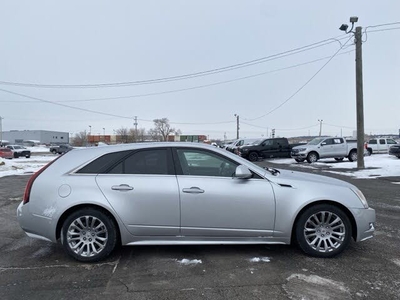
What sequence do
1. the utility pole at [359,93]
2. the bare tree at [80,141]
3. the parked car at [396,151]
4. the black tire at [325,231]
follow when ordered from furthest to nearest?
the bare tree at [80,141]
the parked car at [396,151]
the utility pole at [359,93]
the black tire at [325,231]

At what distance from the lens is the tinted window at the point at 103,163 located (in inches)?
167

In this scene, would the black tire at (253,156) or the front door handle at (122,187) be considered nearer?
the front door handle at (122,187)

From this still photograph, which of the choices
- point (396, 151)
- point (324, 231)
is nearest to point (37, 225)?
point (324, 231)

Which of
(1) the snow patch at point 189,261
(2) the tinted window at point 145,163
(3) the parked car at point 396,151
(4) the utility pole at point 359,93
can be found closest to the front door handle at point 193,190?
(2) the tinted window at point 145,163

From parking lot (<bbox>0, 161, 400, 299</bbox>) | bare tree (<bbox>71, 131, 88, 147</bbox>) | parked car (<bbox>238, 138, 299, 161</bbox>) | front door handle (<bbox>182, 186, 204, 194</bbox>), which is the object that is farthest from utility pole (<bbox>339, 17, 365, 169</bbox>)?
bare tree (<bbox>71, 131, 88, 147</bbox>)

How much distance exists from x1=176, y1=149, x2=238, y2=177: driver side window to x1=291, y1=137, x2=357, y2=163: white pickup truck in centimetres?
2020

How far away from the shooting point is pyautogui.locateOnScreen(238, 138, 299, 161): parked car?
26.0 m

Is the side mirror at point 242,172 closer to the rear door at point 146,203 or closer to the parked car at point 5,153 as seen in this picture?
the rear door at point 146,203

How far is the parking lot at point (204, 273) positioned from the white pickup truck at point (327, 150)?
18868mm

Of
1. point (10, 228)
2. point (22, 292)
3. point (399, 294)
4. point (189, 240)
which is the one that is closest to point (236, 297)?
point (189, 240)

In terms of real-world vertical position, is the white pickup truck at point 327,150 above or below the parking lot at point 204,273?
above

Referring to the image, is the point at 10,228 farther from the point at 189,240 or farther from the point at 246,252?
the point at 246,252

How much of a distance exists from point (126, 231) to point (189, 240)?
821 millimetres

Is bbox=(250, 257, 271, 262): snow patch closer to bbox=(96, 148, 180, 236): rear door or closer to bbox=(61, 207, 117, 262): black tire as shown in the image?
bbox=(96, 148, 180, 236): rear door
